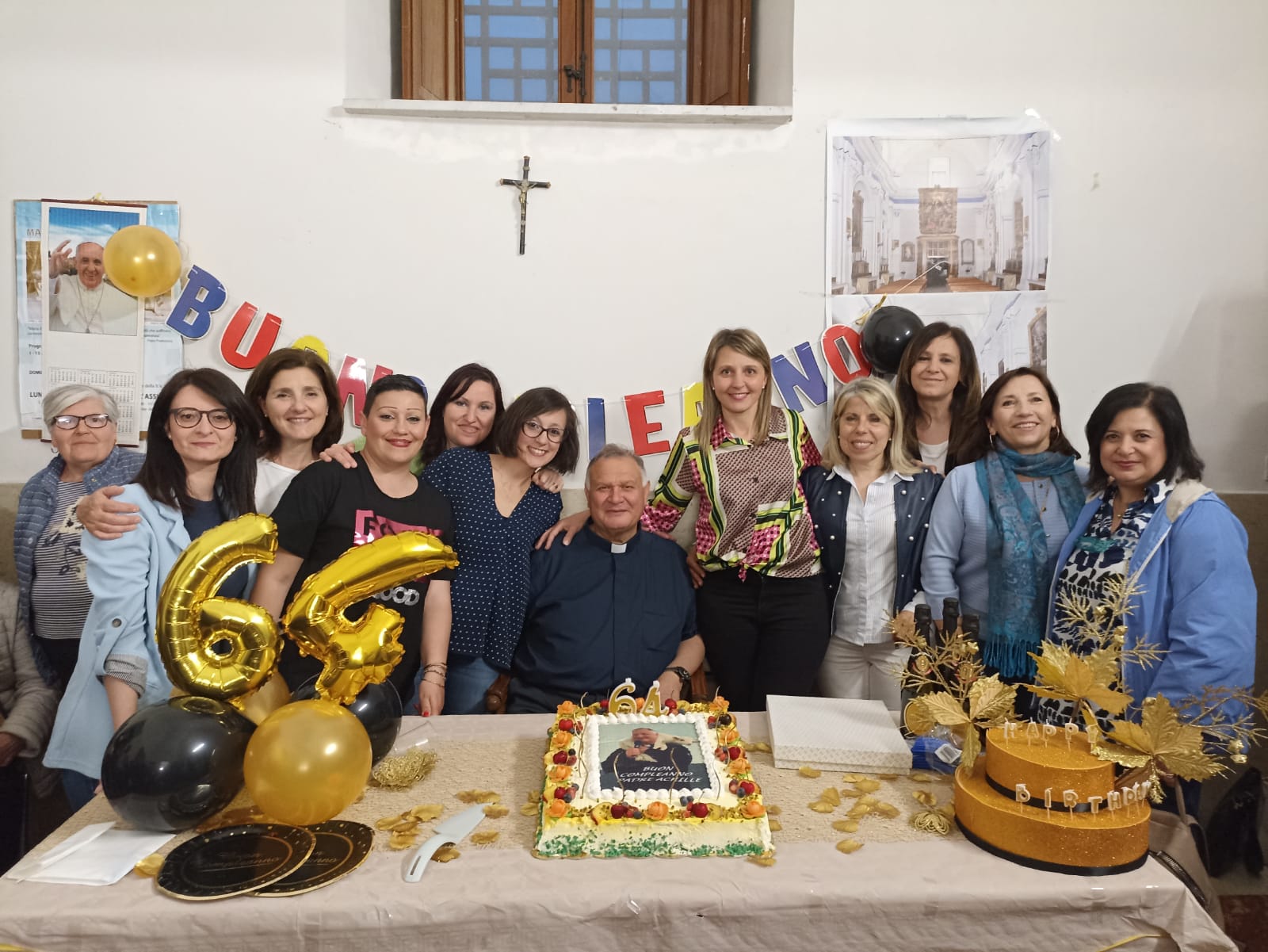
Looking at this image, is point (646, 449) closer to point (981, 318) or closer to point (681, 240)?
point (681, 240)

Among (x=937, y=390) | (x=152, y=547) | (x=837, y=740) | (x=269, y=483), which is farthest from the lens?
(x=937, y=390)

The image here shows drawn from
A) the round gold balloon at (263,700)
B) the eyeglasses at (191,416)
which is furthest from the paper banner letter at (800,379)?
the round gold balloon at (263,700)

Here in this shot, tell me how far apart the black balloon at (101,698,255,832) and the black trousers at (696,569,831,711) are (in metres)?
1.52

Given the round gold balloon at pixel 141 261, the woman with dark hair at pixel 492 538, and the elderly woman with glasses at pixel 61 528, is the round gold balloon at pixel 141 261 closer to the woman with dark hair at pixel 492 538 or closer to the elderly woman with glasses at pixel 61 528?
the elderly woman with glasses at pixel 61 528

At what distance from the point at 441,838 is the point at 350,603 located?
43 cm

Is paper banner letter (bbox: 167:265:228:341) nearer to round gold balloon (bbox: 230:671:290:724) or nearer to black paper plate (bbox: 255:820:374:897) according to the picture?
round gold balloon (bbox: 230:671:290:724)

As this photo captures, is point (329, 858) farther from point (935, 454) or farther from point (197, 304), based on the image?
point (197, 304)

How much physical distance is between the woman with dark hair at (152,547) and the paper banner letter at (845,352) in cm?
218

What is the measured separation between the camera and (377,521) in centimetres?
224

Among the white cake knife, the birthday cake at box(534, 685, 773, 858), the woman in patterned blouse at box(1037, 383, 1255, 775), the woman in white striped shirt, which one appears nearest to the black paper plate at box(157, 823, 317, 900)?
the white cake knife

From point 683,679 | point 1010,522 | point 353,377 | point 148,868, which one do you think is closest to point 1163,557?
point 1010,522

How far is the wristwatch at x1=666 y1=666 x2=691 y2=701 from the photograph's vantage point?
2.48m

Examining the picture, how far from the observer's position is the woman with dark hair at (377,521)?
220 centimetres

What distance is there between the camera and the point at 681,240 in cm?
337
